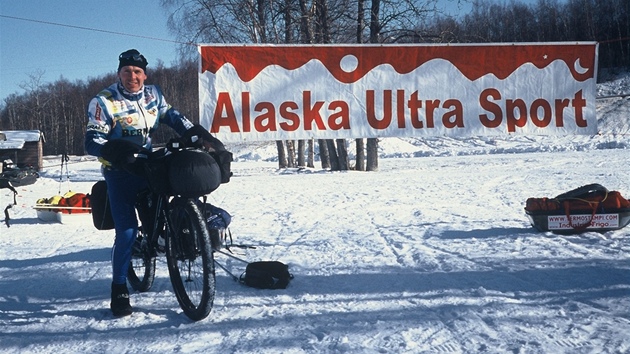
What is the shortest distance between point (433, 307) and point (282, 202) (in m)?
7.20

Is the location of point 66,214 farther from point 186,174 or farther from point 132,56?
point 186,174

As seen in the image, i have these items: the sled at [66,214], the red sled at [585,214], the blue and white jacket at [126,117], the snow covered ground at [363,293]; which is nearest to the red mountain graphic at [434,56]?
the snow covered ground at [363,293]

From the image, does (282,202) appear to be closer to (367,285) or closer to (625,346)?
(367,285)

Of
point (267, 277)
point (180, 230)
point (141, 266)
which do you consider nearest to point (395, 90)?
point (267, 277)

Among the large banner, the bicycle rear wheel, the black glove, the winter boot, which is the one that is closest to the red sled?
the large banner

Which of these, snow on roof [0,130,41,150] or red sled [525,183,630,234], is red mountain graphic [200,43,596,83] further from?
snow on roof [0,130,41,150]

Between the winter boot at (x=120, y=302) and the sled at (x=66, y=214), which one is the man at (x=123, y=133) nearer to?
the winter boot at (x=120, y=302)

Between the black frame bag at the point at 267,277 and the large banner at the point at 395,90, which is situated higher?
the large banner at the point at 395,90

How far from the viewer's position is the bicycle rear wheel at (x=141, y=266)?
163 inches

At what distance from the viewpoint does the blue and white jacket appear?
372 centimetres

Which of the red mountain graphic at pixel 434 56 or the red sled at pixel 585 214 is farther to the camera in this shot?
the red mountain graphic at pixel 434 56

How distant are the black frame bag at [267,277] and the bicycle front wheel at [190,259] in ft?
2.57

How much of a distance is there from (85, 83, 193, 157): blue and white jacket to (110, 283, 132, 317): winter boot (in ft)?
2.99

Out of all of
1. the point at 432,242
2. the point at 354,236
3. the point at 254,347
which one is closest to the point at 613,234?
the point at 432,242
